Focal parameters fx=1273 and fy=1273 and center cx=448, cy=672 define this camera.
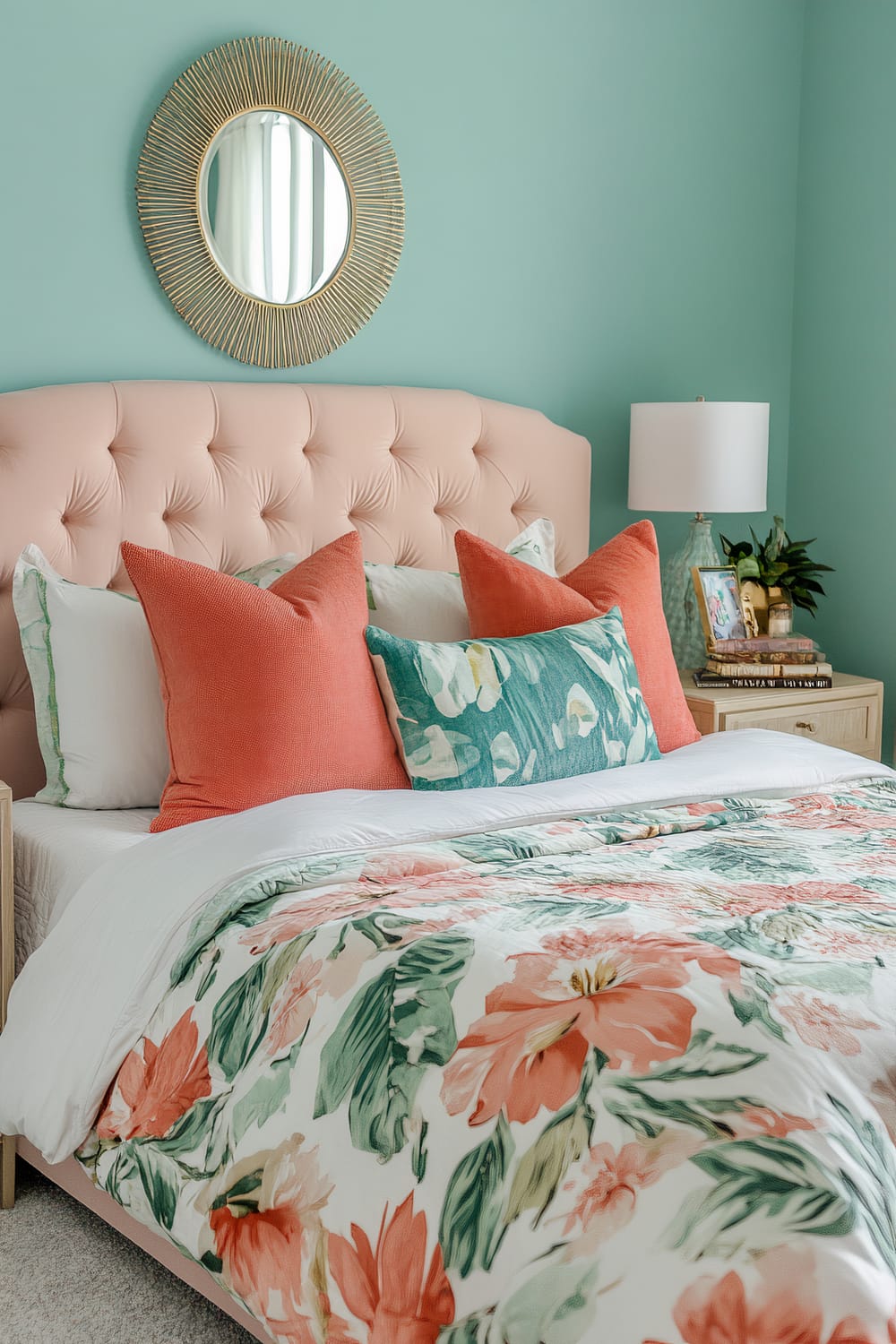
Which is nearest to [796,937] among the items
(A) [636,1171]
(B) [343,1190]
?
(A) [636,1171]

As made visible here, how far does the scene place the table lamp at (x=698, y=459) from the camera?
9.84 ft

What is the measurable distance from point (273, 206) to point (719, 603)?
1.36 metres

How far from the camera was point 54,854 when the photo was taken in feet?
6.26

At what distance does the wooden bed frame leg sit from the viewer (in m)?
1.87

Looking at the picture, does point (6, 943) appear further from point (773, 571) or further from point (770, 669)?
point (773, 571)

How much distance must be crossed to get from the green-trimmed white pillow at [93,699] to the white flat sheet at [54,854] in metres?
0.06

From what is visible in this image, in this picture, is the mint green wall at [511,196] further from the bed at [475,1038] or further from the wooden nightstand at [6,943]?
the wooden nightstand at [6,943]

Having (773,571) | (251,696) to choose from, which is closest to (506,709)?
(251,696)

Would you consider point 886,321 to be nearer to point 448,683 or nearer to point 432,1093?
point 448,683

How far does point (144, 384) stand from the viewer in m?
2.43

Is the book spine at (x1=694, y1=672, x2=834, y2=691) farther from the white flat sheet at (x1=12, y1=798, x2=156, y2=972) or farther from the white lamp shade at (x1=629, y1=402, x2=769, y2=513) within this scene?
the white flat sheet at (x1=12, y1=798, x2=156, y2=972)

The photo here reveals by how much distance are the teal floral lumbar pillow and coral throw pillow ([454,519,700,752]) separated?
0.12 metres

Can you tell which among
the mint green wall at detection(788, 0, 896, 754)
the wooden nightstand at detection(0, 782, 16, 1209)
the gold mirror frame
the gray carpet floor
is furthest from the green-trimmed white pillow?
the mint green wall at detection(788, 0, 896, 754)

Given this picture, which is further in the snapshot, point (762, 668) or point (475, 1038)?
point (762, 668)
